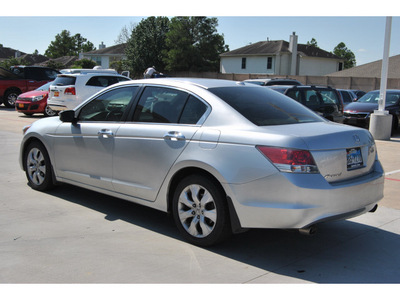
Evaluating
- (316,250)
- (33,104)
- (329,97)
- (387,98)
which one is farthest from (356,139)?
(33,104)

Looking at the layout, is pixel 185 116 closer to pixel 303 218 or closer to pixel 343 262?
pixel 303 218

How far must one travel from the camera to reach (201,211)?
4.32 meters

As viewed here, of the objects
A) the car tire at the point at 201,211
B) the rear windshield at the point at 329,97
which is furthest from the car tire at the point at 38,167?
the rear windshield at the point at 329,97

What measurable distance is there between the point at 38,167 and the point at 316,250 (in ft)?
13.1

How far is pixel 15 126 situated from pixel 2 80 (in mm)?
7941

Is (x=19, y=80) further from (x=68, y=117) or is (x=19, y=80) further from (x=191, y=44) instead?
(x=191, y=44)

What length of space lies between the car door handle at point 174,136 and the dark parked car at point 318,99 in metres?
8.14

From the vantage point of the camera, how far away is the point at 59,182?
20.4ft

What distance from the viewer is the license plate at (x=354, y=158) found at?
165 inches

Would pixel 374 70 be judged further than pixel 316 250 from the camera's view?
Yes

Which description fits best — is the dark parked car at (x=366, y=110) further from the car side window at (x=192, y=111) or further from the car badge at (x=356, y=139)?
the car side window at (x=192, y=111)

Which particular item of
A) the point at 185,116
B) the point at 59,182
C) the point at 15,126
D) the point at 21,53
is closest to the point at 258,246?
the point at 185,116

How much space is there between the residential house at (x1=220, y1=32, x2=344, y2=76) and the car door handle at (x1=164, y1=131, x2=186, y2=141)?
169 ft

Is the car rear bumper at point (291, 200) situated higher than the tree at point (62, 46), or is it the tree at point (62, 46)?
the tree at point (62, 46)
